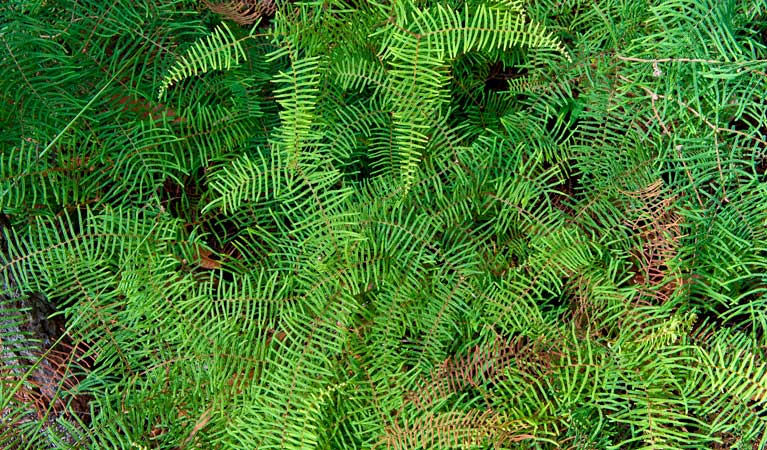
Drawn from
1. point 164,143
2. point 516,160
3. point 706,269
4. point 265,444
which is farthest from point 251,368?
point 706,269

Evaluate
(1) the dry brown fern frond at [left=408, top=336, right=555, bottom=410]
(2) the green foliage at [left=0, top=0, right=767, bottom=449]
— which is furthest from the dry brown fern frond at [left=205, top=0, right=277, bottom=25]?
(1) the dry brown fern frond at [left=408, top=336, right=555, bottom=410]

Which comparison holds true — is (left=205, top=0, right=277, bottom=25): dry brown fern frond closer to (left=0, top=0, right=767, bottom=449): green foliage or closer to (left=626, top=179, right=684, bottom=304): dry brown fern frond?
(left=0, top=0, right=767, bottom=449): green foliage

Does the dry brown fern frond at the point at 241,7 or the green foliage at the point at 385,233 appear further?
the dry brown fern frond at the point at 241,7

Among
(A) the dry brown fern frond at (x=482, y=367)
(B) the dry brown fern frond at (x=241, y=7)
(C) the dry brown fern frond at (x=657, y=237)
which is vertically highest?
(B) the dry brown fern frond at (x=241, y=7)

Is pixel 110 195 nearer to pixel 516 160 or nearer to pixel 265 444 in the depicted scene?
pixel 265 444

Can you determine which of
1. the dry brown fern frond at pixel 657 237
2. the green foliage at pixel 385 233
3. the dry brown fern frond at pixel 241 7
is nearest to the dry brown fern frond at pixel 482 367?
the green foliage at pixel 385 233

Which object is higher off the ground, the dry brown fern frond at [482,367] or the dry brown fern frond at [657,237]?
the dry brown fern frond at [657,237]

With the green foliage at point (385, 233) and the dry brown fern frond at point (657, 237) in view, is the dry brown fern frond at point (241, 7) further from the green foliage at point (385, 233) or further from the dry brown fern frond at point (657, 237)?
the dry brown fern frond at point (657, 237)
